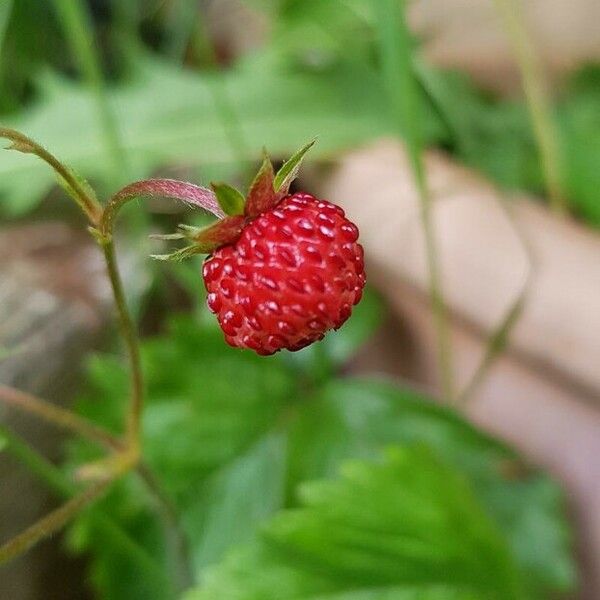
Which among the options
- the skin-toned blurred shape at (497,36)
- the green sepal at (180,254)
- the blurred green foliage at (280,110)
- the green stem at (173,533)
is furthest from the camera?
the skin-toned blurred shape at (497,36)

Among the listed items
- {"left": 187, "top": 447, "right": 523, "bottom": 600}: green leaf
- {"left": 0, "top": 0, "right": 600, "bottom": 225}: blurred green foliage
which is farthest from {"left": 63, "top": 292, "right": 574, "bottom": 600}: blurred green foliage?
{"left": 0, "top": 0, "right": 600, "bottom": 225}: blurred green foliage

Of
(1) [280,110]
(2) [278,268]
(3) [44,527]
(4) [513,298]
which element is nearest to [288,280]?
(2) [278,268]

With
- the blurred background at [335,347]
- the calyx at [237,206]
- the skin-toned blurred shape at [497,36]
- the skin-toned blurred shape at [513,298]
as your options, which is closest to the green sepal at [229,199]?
the calyx at [237,206]

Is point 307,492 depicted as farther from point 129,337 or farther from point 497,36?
point 497,36

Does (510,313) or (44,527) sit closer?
(44,527)

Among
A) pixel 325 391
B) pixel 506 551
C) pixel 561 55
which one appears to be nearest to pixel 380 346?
pixel 325 391

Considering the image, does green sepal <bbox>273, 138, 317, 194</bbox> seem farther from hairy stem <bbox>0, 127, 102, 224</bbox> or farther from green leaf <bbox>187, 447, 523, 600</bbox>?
green leaf <bbox>187, 447, 523, 600</bbox>

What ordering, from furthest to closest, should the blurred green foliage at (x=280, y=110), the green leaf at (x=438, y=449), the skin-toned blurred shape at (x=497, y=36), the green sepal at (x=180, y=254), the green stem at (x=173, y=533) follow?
the skin-toned blurred shape at (x=497, y=36) < the blurred green foliage at (x=280, y=110) < the green leaf at (x=438, y=449) < the green stem at (x=173, y=533) < the green sepal at (x=180, y=254)

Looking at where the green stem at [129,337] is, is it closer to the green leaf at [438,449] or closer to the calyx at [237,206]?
the calyx at [237,206]
